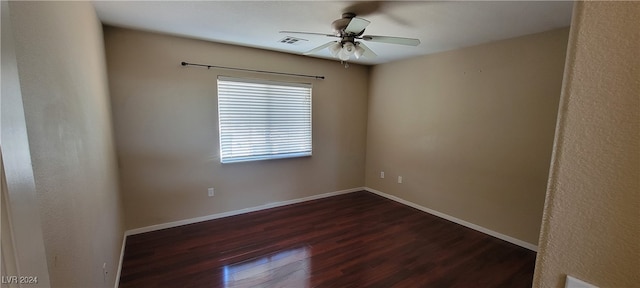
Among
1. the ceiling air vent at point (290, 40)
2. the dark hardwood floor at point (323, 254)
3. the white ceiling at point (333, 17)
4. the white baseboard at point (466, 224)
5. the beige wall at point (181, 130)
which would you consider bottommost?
the dark hardwood floor at point (323, 254)

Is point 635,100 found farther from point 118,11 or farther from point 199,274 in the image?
point 118,11

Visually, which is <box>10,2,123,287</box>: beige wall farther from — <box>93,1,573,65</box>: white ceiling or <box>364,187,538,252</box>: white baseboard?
<box>364,187,538,252</box>: white baseboard

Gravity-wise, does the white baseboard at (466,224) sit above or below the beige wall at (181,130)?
below

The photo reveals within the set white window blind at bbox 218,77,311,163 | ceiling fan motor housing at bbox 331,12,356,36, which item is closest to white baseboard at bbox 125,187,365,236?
white window blind at bbox 218,77,311,163

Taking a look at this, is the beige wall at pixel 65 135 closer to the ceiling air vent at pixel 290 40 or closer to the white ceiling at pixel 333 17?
the white ceiling at pixel 333 17

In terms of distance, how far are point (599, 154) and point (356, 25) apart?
1823mm

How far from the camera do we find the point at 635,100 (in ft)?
1.48

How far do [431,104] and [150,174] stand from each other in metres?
3.79

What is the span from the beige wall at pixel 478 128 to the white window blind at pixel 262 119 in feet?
4.86

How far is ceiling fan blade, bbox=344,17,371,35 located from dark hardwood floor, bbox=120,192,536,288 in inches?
84.3

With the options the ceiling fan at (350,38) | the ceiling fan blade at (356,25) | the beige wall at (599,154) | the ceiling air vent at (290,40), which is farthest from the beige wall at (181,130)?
the beige wall at (599,154)

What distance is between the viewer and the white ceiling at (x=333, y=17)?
2.02m

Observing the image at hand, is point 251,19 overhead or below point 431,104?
overhead

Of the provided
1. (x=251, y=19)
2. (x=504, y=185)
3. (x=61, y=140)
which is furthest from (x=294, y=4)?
(x=504, y=185)
